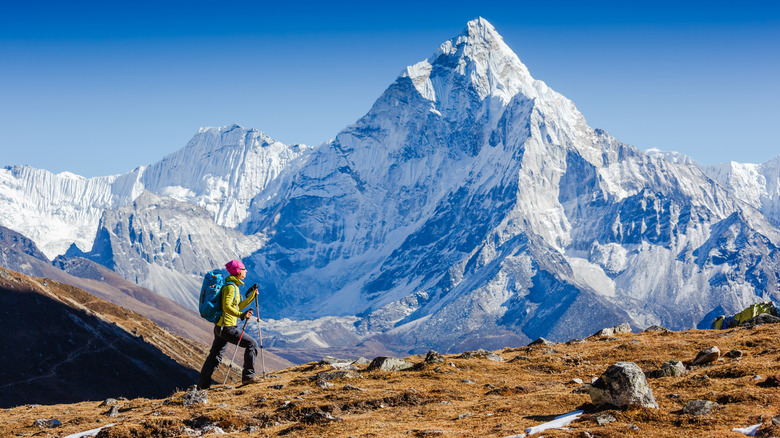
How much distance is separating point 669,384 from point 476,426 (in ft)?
31.5

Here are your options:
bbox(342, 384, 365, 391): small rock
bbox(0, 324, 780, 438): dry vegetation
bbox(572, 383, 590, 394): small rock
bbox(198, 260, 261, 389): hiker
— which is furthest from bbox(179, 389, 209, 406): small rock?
bbox(572, 383, 590, 394): small rock

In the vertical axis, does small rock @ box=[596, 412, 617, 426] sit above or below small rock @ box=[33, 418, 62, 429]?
above

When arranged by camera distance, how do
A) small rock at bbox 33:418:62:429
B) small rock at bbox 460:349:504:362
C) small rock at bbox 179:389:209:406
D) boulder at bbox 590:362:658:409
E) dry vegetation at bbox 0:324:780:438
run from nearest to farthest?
dry vegetation at bbox 0:324:780:438 → boulder at bbox 590:362:658:409 → small rock at bbox 179:389:209:406 → small rock at bbox 33:418:62:429 → small rock at bbox 460:349:504:362

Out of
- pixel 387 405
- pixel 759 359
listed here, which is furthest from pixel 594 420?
pixel 759 359

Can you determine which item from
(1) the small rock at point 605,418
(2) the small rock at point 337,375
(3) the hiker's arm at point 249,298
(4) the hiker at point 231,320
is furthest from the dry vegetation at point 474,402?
(3) the hiker's arm at point 249,298

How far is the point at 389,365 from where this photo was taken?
140ft

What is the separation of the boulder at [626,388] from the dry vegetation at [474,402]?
0.40 metres

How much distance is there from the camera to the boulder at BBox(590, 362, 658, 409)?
25.6 meters

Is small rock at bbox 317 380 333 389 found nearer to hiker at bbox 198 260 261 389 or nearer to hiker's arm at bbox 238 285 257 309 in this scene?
hiker at bbox 198 260 261 389

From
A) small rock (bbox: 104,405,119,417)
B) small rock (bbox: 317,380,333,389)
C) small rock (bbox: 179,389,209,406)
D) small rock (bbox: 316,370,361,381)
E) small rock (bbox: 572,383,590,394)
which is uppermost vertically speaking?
small rock (bbox: 572,383,590,394)

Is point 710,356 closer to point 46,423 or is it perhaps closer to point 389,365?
point 389,365

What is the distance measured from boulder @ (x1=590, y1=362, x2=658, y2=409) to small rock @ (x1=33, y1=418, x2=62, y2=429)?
81.6ft

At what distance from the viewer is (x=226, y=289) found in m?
34.5

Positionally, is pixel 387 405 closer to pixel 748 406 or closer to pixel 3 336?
pixel 748 406
